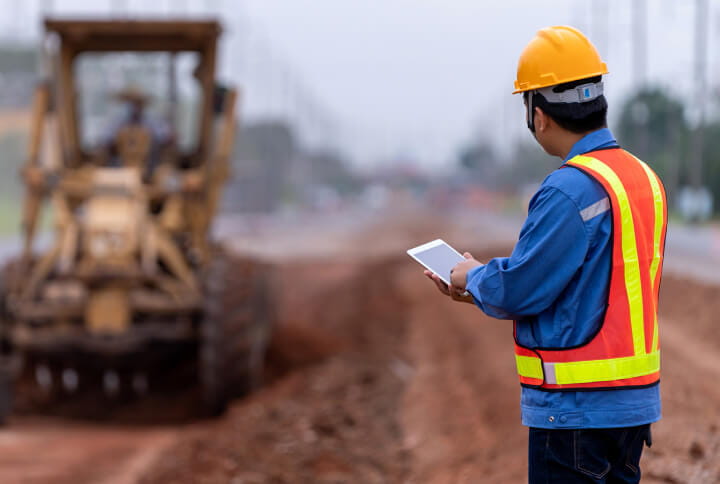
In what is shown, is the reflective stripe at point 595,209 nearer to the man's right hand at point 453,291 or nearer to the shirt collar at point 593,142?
the shirt collar at point 593,142

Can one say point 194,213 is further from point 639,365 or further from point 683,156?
point 683,156

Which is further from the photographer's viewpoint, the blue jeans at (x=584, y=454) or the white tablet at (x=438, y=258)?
the white tablet at (x=438, y=258)

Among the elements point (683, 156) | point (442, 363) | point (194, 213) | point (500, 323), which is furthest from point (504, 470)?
point (683, 156)


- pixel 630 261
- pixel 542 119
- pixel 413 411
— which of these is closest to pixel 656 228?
pixel 630 261

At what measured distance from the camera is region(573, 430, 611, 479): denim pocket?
3.06 m

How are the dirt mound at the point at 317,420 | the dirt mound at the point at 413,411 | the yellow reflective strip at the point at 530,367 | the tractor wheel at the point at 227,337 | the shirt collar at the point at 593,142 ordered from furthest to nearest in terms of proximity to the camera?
the tractor wheel at the point at 227,337 → the dirt mound at the point at 317,420 → the dirt mound at the point at 413,411 → the shirt collar at the point at 593,142 → the yellow reflective strip at the point at 530,367

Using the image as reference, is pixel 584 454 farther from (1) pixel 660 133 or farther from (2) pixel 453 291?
(1) pixel 660 133

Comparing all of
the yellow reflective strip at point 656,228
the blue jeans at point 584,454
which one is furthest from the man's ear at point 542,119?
the blue jeans at point 584,454

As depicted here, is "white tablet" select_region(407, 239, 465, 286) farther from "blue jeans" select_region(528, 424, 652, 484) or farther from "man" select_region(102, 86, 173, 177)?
"man" select_region(102, 86, 173, 177)

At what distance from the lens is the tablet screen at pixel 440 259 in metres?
3.37

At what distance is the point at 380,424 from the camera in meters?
9.16

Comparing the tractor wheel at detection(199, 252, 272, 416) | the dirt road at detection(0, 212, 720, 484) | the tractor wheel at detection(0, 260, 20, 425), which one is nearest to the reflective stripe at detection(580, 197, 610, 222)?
the dirt road at detection(0, 212, 720, 484)

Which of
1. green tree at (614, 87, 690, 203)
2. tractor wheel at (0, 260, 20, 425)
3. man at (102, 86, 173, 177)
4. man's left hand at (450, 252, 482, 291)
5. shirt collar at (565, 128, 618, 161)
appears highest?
shirt collar at (565, 128, 618, 161)

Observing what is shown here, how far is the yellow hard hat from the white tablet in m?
0.61
